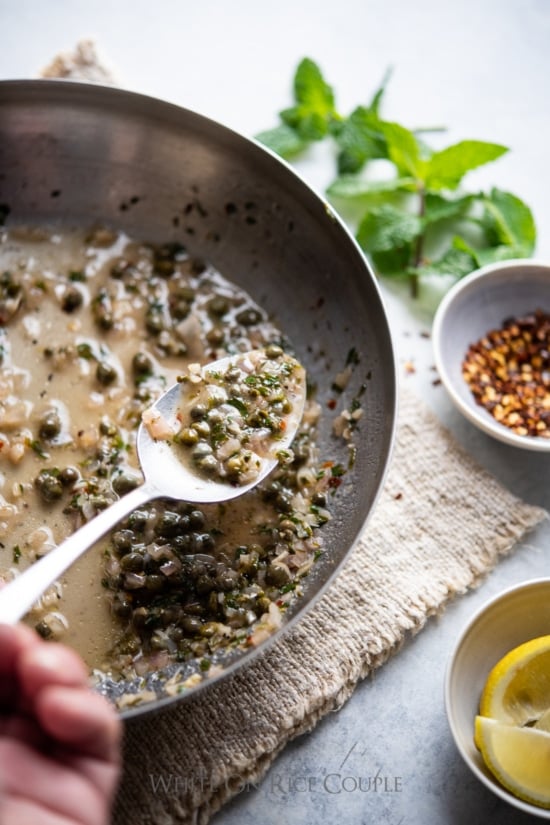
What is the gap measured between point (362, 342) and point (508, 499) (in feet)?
2.31

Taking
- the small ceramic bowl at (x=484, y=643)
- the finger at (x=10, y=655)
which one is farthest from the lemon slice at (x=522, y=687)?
the finger at (x=10, y=655)

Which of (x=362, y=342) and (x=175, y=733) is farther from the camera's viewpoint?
(x=362, y=342)

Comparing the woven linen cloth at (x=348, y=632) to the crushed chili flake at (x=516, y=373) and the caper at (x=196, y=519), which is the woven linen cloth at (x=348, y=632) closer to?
the crushed chili flake at (x=516, y=373)

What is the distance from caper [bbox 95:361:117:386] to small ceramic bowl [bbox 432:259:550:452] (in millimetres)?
Answer: 1088

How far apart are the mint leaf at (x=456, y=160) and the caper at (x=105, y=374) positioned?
142 cm

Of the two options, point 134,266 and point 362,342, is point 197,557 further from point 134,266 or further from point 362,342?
point 134,266

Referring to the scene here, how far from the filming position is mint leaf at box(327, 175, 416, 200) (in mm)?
3410

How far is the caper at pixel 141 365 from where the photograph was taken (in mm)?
2941

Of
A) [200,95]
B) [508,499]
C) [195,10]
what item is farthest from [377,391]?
[195,10]

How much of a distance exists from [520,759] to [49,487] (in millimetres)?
1524

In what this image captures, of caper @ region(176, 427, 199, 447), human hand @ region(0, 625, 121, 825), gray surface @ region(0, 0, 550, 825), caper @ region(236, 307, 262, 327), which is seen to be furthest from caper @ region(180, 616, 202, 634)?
gray surface @ region(0, 0, 550, 825)

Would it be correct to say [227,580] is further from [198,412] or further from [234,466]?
[198,412]

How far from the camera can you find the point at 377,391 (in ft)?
9.07

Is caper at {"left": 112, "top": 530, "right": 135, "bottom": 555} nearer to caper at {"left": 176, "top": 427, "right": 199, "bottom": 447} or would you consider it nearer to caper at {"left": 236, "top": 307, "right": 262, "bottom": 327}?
caper at {"left": 176, "top": 427, "right": 199, "bottom": 447}
